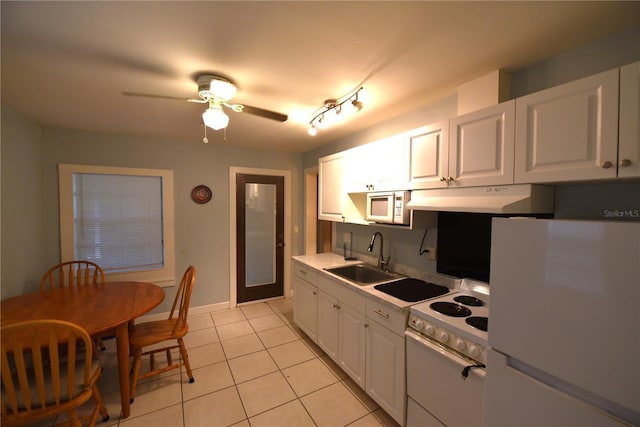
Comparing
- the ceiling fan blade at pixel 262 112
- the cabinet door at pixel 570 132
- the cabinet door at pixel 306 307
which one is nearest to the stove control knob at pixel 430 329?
the cabinet door at pixel 570 132

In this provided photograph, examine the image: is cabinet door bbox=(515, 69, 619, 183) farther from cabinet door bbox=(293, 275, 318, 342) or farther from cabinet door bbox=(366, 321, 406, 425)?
cabinet door bbox=(293, 275, 318, 342)

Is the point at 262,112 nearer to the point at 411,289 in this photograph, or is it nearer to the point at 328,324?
the point at 411,289

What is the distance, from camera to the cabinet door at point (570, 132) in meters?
1.07

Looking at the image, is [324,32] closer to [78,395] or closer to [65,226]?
[78,395]

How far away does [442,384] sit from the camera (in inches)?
56.8

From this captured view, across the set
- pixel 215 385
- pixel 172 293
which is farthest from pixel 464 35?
pixel 172 293

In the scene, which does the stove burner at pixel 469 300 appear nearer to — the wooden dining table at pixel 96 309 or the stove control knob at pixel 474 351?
the stove control knob at pixel 474 351

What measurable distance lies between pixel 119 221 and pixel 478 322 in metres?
3.76

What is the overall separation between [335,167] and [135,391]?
2681mm

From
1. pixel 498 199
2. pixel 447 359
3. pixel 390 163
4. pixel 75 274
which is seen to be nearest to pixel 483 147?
pixel 498 199

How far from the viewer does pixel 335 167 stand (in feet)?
9.27

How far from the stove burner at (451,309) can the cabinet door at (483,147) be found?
0.77 meters

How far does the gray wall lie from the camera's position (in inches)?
89.0

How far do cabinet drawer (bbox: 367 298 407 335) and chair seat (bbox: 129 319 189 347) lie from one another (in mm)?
1575
